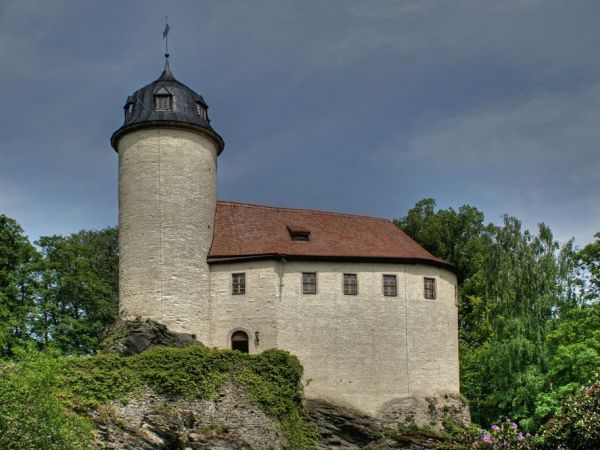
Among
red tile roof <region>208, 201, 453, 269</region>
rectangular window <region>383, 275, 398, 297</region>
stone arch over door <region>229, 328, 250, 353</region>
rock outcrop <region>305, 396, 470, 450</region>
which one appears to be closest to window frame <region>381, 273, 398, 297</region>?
rectangular window <region>383, 275, 398, 297</region>

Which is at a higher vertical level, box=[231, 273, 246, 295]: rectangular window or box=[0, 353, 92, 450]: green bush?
box=[231, 273, 246, 295]: rectangular window

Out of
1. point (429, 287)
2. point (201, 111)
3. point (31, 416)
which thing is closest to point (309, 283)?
point (429, 287)

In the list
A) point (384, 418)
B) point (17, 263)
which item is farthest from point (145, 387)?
point (17, 263)

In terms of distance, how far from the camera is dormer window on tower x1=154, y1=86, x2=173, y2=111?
1297 inches

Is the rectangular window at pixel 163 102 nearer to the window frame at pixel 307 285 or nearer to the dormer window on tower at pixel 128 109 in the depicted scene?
the dormer window on tower at pixel 128 109

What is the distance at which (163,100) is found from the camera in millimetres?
33031

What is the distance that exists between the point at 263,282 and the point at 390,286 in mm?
5102

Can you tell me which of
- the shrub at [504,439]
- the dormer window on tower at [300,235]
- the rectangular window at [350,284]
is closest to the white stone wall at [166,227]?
the dormer window on tower at [300,235]

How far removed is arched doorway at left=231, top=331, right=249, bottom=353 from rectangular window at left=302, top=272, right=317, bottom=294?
2.82m

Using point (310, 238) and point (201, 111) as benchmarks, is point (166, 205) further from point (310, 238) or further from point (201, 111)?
point (310, 238)

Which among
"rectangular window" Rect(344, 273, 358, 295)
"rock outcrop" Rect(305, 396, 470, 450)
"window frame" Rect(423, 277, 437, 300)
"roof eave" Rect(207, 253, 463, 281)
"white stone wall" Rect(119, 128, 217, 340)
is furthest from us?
"window frame" Rect(423, 277, 437, 300)

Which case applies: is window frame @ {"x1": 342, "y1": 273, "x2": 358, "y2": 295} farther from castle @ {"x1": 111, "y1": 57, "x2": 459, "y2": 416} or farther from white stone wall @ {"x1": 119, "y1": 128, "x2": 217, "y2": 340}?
white stone wall @ {"x1": 119, "y1": 128, "x2": 217, "y2": 340}

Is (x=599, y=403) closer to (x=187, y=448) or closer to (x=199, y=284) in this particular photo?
(x=187, y=448)

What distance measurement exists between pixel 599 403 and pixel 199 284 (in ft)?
54.5
